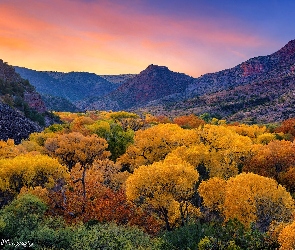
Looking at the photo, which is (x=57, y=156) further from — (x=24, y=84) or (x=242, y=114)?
(x=242, y=114)

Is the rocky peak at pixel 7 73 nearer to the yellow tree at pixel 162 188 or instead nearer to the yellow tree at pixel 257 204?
the yellow tree at pixel 162 188

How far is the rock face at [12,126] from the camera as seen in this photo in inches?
3093

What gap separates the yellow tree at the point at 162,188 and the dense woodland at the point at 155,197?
11 centimetres

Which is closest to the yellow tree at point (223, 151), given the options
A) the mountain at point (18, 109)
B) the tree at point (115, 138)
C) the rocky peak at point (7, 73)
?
the tree at point (115, 138)

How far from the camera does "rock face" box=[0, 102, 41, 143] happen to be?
258 feet

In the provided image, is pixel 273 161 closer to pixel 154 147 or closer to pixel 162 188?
pixel 154 147

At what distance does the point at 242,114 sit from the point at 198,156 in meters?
129

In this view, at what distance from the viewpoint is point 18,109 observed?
111 m

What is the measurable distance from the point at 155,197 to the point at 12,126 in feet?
199

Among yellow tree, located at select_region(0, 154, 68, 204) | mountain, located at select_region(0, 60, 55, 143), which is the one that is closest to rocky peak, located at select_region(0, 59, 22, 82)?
mountain, located at select_region(0, 60, 55, 143)

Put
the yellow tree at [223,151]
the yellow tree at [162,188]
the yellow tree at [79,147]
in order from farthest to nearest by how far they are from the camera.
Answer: the yellow tree at [223,151], the yellow tree at [79,147], the yellow tree at [162,188]

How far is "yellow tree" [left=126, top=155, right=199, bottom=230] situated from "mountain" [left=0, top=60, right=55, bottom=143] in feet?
162

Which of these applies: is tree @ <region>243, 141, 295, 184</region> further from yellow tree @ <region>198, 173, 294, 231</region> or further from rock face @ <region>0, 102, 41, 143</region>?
rock face @ <region>0, 102, 41, 143</region>

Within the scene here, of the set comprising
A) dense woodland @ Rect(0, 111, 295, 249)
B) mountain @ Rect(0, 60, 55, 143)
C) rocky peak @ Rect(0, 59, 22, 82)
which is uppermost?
rocky peak @ Rect(0, 59, 22, 82)
